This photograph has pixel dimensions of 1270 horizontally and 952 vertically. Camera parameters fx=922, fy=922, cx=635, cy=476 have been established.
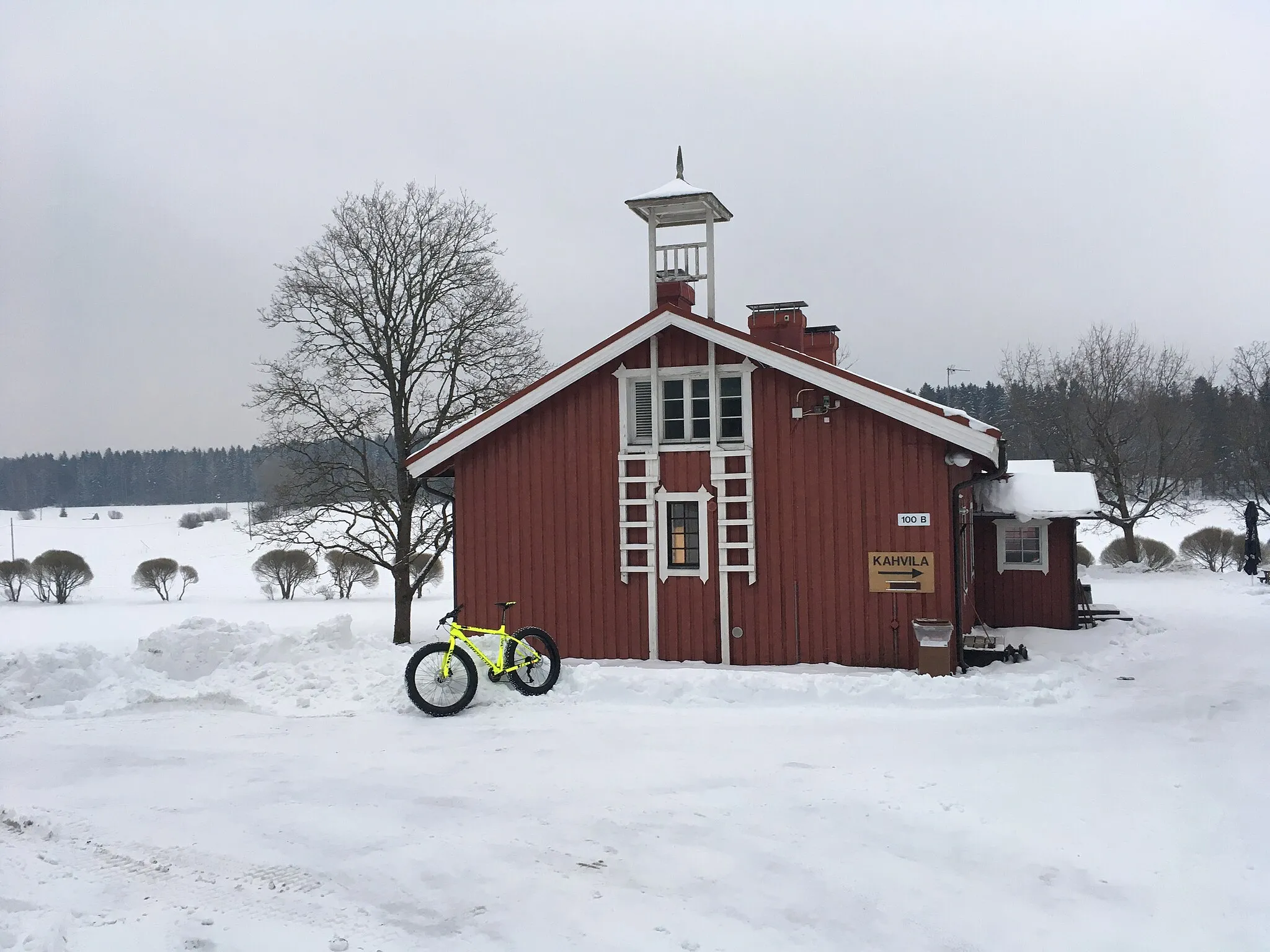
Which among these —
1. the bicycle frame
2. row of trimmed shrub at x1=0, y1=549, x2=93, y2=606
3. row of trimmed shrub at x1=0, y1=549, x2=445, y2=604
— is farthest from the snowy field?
row of trimmed shrub at x1=0, y1=549, x2=93, y2=606

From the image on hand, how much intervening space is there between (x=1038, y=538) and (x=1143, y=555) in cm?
1836

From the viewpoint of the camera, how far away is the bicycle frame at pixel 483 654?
34.9ft

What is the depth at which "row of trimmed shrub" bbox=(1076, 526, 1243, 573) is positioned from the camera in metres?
30.0

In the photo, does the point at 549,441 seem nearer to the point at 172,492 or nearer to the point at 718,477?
the point at 718,477

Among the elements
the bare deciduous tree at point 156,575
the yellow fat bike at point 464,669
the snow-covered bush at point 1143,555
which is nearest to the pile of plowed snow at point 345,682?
the yellow fat bike at point 464,669

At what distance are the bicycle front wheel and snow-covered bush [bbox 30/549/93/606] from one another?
23.5 metres

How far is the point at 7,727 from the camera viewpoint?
410 inches

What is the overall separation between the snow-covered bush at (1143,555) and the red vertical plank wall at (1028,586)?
598 inches

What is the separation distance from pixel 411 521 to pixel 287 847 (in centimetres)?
1482

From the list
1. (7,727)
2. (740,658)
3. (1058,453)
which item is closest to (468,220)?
(740,658)

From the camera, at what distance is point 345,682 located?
39.1 ft

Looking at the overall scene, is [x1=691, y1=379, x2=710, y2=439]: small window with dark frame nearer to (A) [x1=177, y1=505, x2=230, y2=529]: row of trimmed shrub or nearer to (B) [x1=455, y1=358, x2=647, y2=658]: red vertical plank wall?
(B) [x1=455, y1=358, x2=647, y2=658]: red vertical plank wall

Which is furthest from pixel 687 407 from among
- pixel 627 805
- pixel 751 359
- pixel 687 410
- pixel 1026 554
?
pixel 1026 554

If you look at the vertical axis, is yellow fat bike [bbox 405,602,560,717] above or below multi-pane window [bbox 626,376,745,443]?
below
